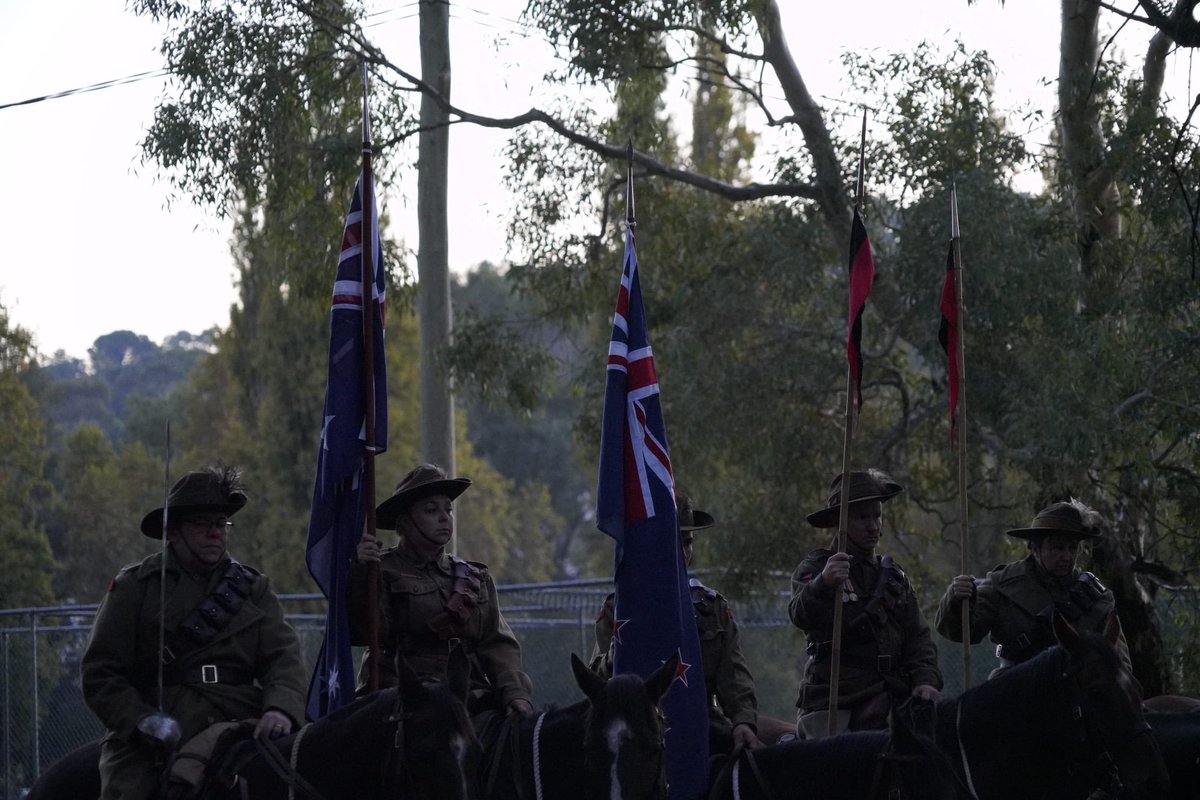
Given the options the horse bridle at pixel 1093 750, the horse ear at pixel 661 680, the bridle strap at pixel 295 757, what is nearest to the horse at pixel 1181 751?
the horse bridle at pixel 1093 750

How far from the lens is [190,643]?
7.71 metres

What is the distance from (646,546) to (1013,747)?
76.5 inches

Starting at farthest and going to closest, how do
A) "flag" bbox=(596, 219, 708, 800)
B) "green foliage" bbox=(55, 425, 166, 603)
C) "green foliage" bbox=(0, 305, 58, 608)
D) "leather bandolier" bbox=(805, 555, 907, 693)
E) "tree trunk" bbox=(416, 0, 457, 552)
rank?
"green foliage" bbox=(55, 425, 166, 603) < "green foliage" bbox=(0, 305, 58, 608) < "tree trunk" bbox=(416, 0, 457, 552) < "leather bandolier" bbox=(805, 555, 907, 693) < "flag" bbox=(596, 219, 708, 800)

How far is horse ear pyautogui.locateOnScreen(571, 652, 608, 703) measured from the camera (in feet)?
21.5

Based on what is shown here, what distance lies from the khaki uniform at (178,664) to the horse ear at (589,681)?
1646 millimetres

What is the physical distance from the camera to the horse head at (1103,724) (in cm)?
674

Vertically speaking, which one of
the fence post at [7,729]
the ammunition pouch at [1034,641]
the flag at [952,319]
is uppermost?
the flag at [952,319]

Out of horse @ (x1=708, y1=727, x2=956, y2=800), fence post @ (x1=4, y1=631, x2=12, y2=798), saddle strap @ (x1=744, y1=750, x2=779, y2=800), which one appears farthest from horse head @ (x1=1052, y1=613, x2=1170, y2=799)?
fence post @ (x1=4, y1=631, x2=12, y2=798)

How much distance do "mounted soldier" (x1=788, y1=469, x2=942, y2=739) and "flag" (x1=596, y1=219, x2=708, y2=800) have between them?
0.86 metres

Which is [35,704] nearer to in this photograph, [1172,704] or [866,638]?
[866,638]

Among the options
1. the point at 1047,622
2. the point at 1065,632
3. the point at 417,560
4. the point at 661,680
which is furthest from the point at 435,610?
the point at 1047,622

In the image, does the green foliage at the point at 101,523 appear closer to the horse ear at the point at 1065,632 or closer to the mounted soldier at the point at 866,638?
the mounted soldier at the point at 866,638

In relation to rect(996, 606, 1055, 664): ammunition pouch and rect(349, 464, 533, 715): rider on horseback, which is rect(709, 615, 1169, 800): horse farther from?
rect(996, 606, 1055, 664): ammunition pouch

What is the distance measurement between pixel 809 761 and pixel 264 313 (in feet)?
102
